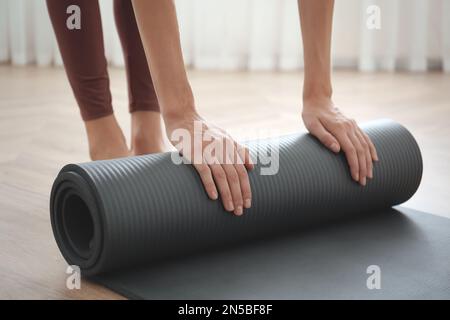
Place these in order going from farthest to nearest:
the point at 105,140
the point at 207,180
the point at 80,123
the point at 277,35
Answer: the point at 277,35 < the point at 80,123 < the point at 105,140 < the point at 207,180

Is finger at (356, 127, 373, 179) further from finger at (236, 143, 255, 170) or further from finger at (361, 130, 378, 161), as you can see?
finger at (236, 143, 255, 170)

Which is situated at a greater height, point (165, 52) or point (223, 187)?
point (165, 52)

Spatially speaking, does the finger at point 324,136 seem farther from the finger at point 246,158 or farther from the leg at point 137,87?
the leg at point 137,87

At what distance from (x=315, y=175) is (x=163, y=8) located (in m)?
0.48

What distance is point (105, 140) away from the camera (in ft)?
6.64

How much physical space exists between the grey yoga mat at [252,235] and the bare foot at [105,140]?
45cm

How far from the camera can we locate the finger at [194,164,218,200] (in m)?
1.48

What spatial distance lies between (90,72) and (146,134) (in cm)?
22

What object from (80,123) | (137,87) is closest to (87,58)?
(137,87)

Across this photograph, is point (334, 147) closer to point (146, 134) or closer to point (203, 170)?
point (203, 170)

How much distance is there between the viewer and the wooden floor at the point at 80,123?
1.55 metres

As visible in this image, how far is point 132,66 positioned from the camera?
85.4 inches

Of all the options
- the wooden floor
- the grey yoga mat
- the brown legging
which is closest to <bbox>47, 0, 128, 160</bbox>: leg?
the brown legging

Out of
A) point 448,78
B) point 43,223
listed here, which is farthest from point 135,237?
point 448,78
